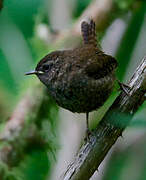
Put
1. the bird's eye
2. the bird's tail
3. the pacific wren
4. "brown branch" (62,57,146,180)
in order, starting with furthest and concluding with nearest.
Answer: the bird's tail, the bird's eye, the pacific wren, "brown branch" (62,57,146,180)

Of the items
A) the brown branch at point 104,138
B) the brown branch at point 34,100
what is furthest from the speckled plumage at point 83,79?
the brown branch at point 34,100

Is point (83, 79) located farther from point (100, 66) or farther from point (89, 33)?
point (89, 33)

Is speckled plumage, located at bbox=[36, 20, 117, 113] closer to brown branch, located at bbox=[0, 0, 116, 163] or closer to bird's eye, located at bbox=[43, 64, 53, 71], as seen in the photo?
bird's eye, located at bbox=[43, 64, 53, 71]

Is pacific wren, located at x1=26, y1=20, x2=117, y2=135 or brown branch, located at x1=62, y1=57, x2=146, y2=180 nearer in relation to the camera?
brown branch, located at x1=62, y1=57, x2=146, y2=180

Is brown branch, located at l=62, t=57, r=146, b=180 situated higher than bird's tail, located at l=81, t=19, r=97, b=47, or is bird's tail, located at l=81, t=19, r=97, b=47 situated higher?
bird's tail, located at l=81, t=19, r=97, b=47

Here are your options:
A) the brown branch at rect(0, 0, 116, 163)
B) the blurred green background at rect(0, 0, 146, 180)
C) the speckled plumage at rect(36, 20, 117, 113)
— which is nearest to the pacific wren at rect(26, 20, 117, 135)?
the speckled plumage at rect(36, 20, 117, 113)

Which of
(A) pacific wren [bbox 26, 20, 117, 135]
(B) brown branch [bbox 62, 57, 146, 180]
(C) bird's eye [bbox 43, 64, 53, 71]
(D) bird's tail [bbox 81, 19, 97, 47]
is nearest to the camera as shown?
(B) brown branch [bbox 62, 57, 146, 180]

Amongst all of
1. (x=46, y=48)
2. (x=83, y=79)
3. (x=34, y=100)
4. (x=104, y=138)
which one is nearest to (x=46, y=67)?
(x=83, y=79)

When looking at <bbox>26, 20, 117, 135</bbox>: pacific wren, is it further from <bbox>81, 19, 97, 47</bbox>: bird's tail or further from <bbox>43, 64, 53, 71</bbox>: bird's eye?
<bbox>81, 19, 97, 47</bbox>: bird's tail

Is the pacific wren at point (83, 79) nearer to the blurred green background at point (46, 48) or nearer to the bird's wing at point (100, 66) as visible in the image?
the bird's wing at point (100, 66)

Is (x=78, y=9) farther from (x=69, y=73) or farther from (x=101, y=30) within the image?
(x=69, y=73)
